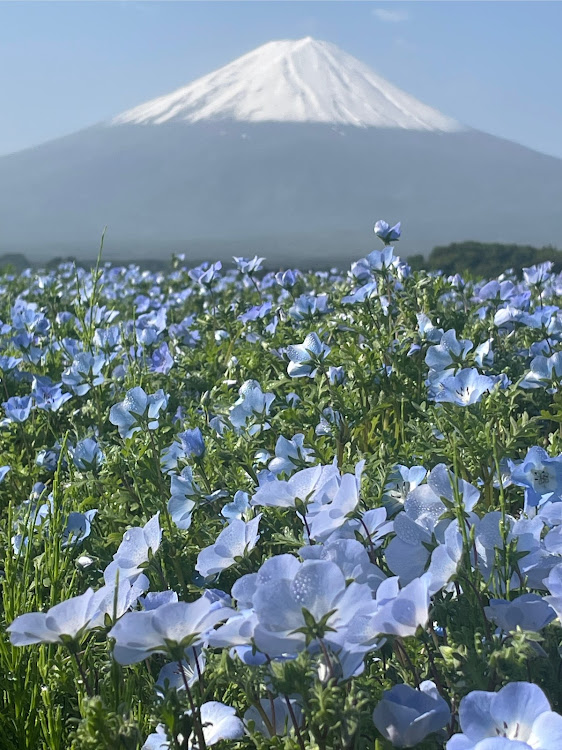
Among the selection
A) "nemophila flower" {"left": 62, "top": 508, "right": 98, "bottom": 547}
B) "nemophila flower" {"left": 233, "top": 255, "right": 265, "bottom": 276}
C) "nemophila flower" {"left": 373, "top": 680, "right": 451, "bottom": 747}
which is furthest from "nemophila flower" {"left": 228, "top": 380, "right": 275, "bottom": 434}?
"nemophila flower" {"left": 233, "top": 255, "right": 265, "bottom": 276}

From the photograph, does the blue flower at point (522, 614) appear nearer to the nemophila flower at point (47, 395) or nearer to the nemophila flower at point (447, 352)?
the nemophila flower at point (447, 352)

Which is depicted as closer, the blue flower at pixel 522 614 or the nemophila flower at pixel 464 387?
the blue flower at pixel 522 614

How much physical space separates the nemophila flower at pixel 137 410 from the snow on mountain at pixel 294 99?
133 ft

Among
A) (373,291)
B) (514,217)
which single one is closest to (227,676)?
(373,291)

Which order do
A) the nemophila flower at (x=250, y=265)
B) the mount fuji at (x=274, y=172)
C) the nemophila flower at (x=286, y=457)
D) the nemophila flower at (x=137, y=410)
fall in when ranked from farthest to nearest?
the mount fuji at (x=274, y=172), the nemophila flower at (x=250, y=265), the nemophila flower at (x=137, y=410), the nemophila flower at (x=286, y=457)

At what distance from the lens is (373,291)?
2.73 meters

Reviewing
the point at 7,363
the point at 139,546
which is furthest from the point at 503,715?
the point at 7,363

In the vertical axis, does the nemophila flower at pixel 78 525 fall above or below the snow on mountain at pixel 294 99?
below

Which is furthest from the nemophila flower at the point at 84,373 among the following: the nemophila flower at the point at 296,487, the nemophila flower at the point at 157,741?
the nemophila flower at the point at 157,741

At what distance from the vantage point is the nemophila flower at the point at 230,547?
45.8 inches

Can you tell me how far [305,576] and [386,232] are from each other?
7.83 ft

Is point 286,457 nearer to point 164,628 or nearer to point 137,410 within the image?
point 137,410

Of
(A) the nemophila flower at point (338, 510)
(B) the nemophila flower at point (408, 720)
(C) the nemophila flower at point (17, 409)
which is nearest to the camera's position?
(B) the nemophila flower at point (408, 720)

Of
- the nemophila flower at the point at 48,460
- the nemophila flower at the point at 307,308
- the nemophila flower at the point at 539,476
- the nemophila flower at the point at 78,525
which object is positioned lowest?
the nemophila flower at the point at 48,460
